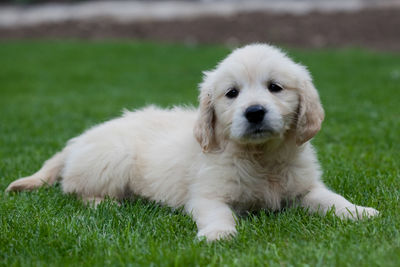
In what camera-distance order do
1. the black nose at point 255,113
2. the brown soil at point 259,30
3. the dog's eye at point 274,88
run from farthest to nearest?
1. the brown soil at point 259,30
2. the dog's eye at point 274,88
3. the black nose at point 255,113

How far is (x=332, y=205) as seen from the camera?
349cm

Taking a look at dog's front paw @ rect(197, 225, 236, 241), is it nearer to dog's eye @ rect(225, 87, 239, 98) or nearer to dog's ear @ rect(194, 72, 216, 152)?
dog's ear @ rect(194, 72, 216, 152)

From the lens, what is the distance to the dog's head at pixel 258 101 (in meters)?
3.46

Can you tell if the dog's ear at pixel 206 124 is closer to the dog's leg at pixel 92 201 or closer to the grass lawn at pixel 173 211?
the grass lawn at pixel 173 211

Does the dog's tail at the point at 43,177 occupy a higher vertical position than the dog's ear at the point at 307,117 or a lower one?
lower

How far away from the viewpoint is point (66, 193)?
14.5 ft

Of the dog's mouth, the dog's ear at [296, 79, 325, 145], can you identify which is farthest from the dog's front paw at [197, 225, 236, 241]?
the dog's ear at [296, 79, 325, 145]

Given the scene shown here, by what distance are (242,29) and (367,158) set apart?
42.1ft

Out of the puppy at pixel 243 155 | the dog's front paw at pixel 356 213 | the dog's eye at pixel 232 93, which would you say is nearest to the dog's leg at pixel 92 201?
the puppy at pixel 243 155

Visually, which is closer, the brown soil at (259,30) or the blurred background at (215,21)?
the brown soil at (259,30)

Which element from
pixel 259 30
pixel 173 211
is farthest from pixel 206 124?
pixel 259 30

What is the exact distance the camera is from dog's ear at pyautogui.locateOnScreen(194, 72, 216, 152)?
3838 millimetres

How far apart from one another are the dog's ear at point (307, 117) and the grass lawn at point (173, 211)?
532mm

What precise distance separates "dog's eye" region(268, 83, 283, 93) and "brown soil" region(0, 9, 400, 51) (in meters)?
12.4
